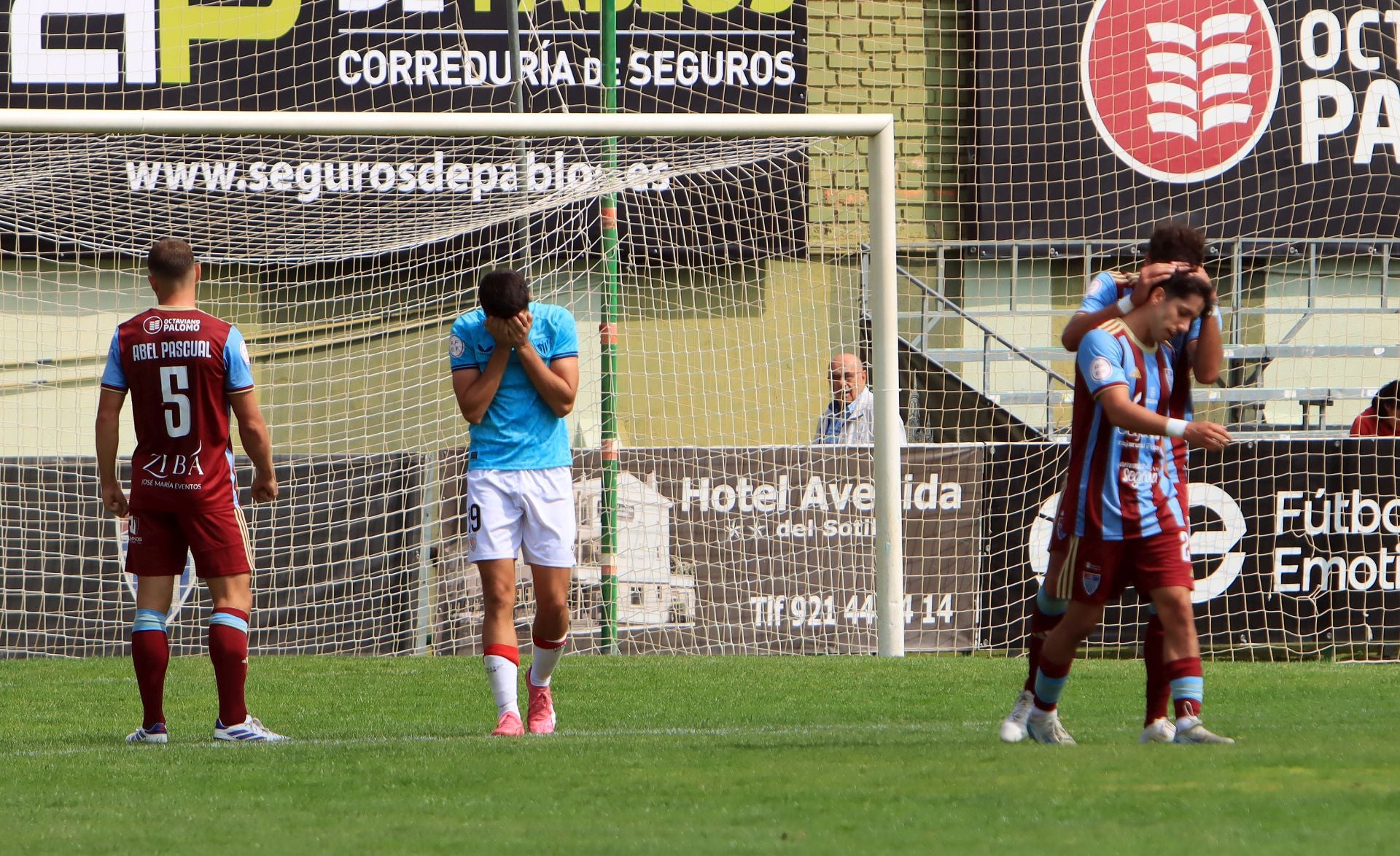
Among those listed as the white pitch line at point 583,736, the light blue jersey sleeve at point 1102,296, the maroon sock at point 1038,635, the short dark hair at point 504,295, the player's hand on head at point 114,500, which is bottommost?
the white pitch line at point 583,736

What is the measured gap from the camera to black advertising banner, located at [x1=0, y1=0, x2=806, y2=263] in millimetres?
16656

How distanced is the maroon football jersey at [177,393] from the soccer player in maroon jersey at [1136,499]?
330 cm

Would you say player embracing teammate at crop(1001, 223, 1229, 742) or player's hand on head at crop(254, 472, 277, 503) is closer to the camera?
player embracing teammate at crop(1001, 223, 1229, 742)

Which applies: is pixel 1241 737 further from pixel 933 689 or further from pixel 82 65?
pixel 82 65

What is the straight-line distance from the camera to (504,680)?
674 cm

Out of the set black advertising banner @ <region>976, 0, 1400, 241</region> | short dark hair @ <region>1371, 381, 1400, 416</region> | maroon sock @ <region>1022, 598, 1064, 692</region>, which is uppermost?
black advertising banner @ <region>976, 0, 1400, 241</region>

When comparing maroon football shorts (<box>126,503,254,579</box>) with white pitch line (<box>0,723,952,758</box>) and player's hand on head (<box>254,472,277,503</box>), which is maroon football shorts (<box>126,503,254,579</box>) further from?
white pitch line (<box>0,723,952,758</box>)

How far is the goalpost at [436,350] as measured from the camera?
417 inches

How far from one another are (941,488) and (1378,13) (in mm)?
10146

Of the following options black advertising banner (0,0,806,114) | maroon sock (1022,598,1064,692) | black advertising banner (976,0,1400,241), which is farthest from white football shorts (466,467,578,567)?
black advertising banner (976,0,1400,241)

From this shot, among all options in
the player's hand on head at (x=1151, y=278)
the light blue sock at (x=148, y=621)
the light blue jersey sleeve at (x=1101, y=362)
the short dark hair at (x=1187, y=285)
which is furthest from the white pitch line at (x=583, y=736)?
the short dark hair at (x=1187, y=285)

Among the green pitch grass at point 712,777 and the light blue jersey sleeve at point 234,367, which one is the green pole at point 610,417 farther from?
the light blue jersey sleeve at point 234,367

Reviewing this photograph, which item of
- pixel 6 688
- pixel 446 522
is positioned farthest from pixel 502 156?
pixel 6 688

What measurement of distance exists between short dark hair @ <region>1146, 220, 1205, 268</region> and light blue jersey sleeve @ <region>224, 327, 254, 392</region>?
11.5ft
